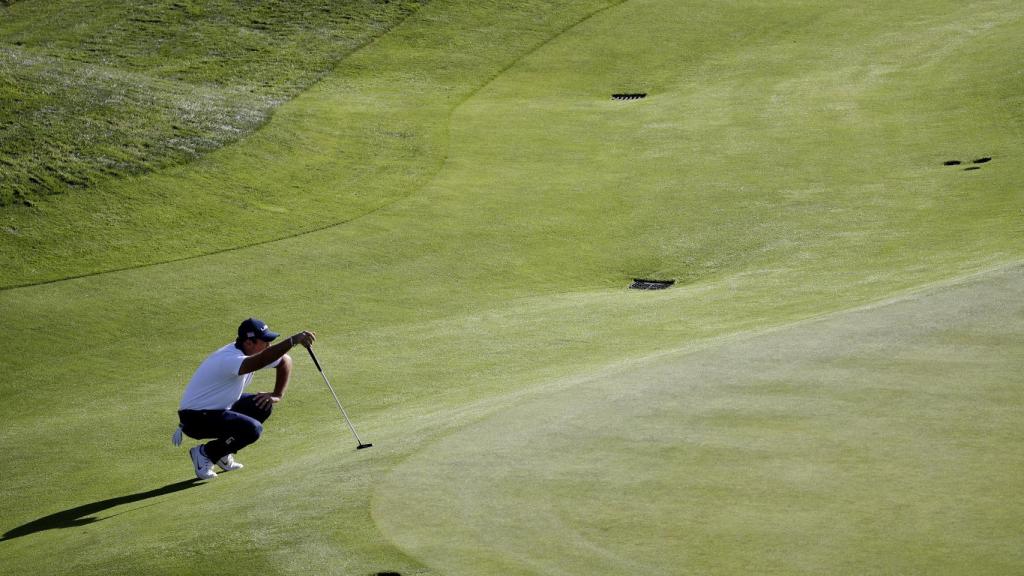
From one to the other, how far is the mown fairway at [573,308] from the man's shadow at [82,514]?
0.07m

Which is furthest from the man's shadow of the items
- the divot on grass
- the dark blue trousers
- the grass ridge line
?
→ the grass ridge line

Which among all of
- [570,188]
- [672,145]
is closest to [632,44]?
[672,145]

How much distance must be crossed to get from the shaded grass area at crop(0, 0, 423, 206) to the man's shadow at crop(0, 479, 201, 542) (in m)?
17.5

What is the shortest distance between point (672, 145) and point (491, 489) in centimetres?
2483

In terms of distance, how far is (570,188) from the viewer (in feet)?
97.8

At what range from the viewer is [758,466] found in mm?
9164

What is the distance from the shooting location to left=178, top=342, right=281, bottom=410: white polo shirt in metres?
12.3

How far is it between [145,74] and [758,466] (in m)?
38.2

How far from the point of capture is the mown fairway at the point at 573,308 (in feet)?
28.4

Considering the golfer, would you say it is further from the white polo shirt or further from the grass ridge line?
the grass ridge line

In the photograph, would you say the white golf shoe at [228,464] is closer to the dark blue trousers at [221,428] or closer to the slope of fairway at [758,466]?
the dark blue trousers at [221,428]

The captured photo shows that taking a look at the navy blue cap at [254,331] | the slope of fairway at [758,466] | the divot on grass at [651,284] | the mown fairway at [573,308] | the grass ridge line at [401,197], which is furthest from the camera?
the grass ridge line at [401,197]

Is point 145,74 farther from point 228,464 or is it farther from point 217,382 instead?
point 217,382

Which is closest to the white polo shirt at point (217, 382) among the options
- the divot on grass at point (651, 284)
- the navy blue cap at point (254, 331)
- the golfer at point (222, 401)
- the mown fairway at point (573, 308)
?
the golfer at point (222, 401)
